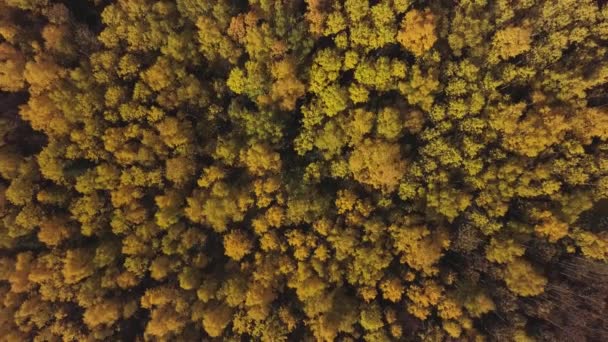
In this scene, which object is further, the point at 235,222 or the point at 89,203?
the point at 235,222

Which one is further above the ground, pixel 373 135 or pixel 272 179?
pixel 373 135

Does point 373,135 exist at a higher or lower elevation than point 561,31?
lower

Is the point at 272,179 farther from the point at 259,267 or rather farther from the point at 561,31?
the point at 561,31

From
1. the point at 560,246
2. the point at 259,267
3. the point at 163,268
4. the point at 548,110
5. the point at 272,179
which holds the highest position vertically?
the point at 548,110

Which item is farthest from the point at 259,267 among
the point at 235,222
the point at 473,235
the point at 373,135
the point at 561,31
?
the point at 561,31

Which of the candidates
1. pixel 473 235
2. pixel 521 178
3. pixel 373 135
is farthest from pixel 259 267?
pixel 521 178

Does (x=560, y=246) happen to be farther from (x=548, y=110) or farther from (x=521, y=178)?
(x=548, y=110)
